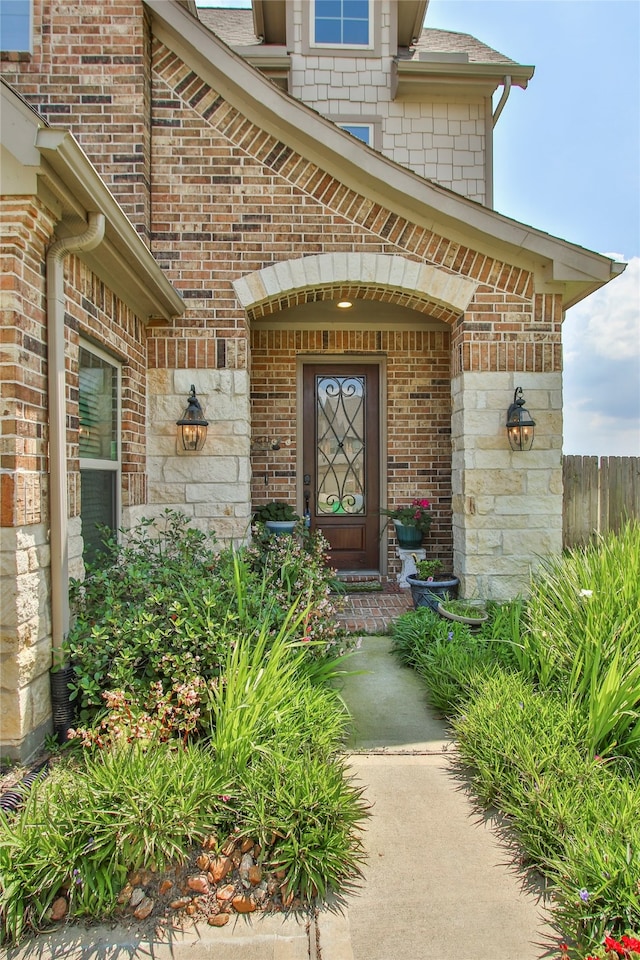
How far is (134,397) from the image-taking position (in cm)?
447

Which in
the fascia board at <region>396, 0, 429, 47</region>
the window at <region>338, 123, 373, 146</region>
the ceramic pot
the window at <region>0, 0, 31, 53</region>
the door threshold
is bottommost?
the door threshold

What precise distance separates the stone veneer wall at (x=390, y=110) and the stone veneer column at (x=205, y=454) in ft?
13.8

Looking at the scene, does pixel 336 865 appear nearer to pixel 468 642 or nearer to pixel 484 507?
pixel 468 642

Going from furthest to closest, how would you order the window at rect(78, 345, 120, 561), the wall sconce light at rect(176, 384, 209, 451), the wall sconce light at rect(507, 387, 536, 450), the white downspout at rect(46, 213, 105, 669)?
1. the wall sconce light at rect(507, 387, 536, 450)
2. the wall sconce light at rect(176, 384, 209, 451)
3. the window at rect(78, 345, 120, 561)
4. the white downspout at rect(46, 213, 105, 669)

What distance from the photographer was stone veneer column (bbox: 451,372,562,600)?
4949mm

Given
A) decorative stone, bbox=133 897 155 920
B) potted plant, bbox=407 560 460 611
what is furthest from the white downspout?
potted plant, bbox=407 560 460 611

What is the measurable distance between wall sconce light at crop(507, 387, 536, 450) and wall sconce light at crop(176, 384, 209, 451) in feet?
8.45

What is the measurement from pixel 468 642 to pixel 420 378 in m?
3.40

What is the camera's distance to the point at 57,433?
114 inches

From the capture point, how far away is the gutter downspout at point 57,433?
290cm

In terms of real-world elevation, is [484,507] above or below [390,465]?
below

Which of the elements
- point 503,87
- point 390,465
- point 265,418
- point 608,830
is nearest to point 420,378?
point 390,465

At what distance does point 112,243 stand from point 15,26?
8.98ft

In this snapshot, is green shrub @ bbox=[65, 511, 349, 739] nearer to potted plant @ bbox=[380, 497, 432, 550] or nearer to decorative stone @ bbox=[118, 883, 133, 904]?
decorative stone @ bbox=[118, 883, 133, 904]
